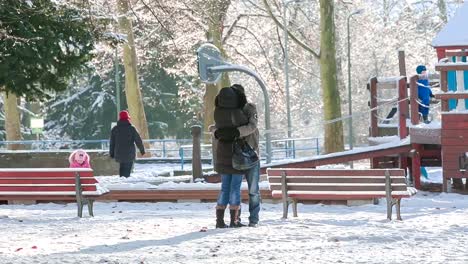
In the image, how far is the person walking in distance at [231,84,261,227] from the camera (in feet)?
39.8

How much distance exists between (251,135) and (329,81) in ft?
70.1

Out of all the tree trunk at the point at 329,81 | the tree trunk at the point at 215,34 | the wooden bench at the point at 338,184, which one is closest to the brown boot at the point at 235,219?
the wooden bench at the point at 338,184

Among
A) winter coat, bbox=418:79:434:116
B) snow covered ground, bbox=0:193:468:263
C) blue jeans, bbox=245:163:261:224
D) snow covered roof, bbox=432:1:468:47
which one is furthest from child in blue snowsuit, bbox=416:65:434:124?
blue jeans, bbox=245:163:261:224

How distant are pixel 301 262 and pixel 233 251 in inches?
37.7

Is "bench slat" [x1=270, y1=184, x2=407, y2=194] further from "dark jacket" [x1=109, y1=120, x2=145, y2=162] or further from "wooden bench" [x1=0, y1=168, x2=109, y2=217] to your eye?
"dark jacket" [x1=109, y1=120, x2=145, y2=162]

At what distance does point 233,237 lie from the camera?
11.1 meters

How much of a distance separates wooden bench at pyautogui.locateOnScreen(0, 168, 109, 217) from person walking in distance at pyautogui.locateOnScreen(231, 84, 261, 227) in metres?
2.76

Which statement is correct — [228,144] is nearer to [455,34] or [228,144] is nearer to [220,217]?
[220,217]

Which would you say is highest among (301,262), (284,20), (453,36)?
(284,20)

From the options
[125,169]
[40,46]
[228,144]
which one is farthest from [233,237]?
[40,46]

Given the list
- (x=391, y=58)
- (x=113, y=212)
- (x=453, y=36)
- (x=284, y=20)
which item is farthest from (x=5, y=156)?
(x=391, y=58)

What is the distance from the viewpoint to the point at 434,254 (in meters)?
9.69

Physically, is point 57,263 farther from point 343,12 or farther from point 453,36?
point 343,12

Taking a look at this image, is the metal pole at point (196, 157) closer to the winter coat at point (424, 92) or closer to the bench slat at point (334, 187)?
the winter coat at point (424, 92)
